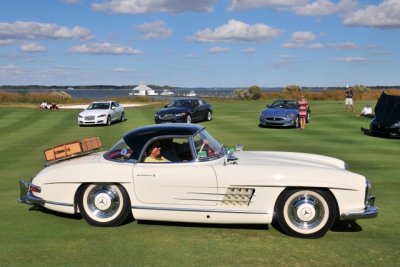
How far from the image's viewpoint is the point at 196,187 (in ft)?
20.9

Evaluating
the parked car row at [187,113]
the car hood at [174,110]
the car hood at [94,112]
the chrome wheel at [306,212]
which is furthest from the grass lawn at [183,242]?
the car hood at [94,112]

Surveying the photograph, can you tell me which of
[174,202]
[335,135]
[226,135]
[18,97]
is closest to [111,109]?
[226,135]

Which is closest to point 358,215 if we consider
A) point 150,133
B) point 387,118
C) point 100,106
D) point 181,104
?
point 150,133

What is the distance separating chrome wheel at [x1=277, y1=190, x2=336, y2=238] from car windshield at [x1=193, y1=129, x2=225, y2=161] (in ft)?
4.09

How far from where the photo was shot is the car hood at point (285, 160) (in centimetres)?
660

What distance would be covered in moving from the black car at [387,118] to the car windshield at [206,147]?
13914 mm

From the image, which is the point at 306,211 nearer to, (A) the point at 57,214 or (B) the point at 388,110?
(A) the point at 57,214

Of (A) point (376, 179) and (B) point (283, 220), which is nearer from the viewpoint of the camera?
(B) point (283, 220)

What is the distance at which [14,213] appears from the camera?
740 cm

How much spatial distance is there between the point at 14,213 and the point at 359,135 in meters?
16.4

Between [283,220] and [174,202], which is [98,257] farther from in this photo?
[283,220]

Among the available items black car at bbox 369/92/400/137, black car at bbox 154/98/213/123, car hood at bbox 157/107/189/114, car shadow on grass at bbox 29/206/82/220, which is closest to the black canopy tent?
black car at bbox 369/92/400/137

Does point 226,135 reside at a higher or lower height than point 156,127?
lower

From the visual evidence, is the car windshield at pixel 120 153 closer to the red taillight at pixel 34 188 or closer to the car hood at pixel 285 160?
the red taillight at pixel 34 188
